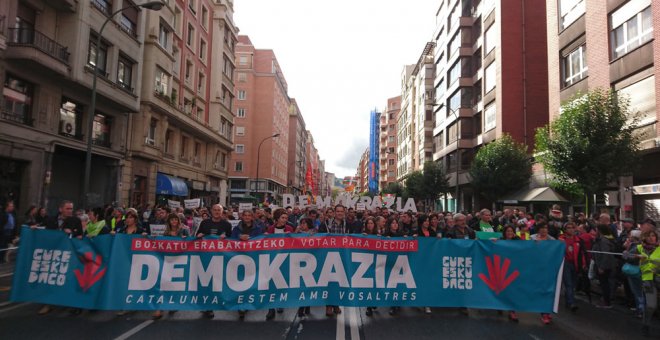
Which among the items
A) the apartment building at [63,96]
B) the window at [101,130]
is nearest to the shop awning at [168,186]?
the apartment building at [63,96]

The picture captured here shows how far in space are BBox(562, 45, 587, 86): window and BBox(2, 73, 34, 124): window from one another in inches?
1027

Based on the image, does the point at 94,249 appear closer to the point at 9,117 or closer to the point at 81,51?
the point at 9,117

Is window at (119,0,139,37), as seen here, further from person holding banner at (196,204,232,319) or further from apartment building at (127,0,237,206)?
person holding banner at (196,204,232,319)

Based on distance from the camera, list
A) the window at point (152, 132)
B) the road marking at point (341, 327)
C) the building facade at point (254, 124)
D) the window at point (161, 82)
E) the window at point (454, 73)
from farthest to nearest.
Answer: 1. the building facade at point (254, 124)
2. the window at point (454, 73)
3. the window at point (161, 82)
4. the window at point (152, 132)
5. the road marking at point (341, 327)

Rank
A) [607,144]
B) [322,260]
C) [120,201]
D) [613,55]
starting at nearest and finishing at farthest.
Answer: [322,260]
[607,144]
[613,55]
[120,201]

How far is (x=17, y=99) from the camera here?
53.1 ft

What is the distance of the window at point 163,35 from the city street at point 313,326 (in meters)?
24.0

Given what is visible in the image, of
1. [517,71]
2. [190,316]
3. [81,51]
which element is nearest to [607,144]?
[190,316]

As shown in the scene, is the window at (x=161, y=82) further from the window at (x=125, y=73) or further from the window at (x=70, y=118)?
the window at (x=70, y=118)

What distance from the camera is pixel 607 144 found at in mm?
15102

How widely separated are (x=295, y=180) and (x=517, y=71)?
80051mm

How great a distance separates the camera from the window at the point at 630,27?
655 inches

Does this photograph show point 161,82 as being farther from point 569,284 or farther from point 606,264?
point 606,264

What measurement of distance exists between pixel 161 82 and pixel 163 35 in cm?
353
